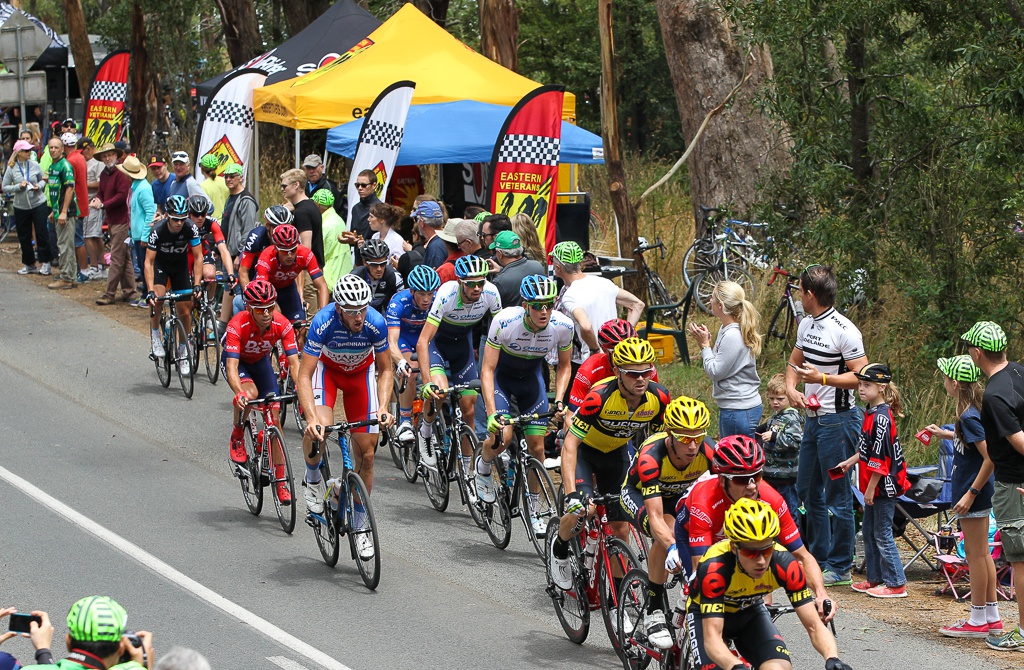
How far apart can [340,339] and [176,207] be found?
537 centimetres

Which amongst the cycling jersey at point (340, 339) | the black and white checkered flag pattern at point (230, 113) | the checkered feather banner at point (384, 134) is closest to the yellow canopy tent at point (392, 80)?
the black and white checkered flag pattern at point (230, 113)

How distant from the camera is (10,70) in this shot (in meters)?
22.2

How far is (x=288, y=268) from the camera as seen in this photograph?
12.3 meters

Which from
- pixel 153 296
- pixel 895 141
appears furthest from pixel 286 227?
pixel 895 141

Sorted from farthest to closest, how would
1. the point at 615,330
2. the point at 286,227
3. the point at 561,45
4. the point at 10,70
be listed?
the point at 561,45 → the point at 10,70 → the point at 286,227 → the point at 615,330

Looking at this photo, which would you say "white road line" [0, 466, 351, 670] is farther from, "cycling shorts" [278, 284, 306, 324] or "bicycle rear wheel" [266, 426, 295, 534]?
"cycling shorts" [278, 284, 306, 324]

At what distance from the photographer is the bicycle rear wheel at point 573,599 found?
7.78 meters

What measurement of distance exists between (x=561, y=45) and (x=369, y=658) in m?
26.1

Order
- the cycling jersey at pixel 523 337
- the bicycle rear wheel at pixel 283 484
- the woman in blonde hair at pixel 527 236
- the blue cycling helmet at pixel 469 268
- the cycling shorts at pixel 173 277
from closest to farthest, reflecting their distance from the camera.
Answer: the cycling jersey at pixel 523 337
the bicycle rear wheel at pixel 283 484
the blue cycling helmet at pixel 469 268
the woman in blonde hair at pixel 527 236
the cycling shorts at pixel 173 277

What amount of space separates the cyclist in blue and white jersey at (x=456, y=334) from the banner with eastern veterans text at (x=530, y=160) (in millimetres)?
3699

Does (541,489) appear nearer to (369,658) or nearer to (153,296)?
(369,658)

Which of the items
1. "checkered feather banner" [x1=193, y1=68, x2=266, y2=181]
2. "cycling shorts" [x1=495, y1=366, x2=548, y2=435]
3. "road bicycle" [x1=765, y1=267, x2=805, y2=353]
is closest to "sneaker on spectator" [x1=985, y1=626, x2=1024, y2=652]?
"cycling shorts" [x1=495, y1=366, x2=548, y2=435]

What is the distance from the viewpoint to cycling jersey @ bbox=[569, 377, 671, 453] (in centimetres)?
780

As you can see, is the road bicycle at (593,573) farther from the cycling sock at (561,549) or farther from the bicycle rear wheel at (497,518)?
the bicycle rear wheel at (497,518)
